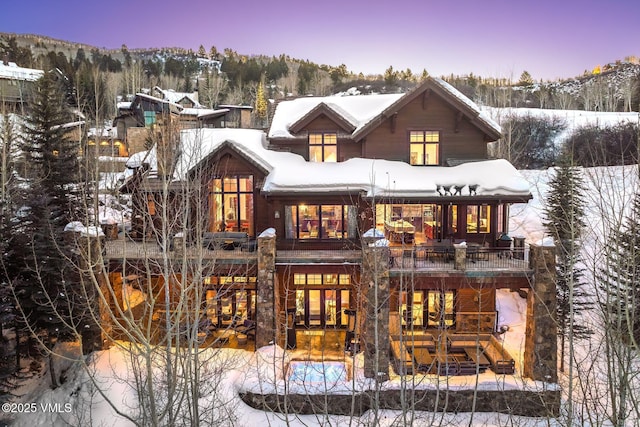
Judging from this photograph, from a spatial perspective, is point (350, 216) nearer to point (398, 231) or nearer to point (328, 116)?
point (398, 231)

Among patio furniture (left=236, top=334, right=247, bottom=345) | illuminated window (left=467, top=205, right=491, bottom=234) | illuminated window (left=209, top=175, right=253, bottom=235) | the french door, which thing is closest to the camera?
patio furniture (left=236, top=334, right=247, bottom=345)

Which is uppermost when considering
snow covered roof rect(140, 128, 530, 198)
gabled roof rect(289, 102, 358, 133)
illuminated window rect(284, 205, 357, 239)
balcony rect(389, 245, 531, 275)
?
gabled roof rect(289, 102, 358, 133)

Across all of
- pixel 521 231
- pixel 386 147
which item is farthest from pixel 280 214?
pixel 521 231

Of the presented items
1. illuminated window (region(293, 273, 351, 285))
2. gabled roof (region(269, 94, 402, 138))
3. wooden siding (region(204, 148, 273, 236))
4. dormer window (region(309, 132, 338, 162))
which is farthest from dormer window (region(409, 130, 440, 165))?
wooden siding (region(204, 148, 273, 236))

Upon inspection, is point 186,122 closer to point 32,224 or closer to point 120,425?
point 32,224

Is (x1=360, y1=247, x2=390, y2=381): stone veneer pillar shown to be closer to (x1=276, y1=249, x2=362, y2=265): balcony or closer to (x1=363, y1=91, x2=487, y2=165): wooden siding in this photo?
(x1=276, y1=249, x2=362, y2=265): balcony

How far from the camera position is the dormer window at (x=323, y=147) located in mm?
20391

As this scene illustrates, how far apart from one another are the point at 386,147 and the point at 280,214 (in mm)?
5939

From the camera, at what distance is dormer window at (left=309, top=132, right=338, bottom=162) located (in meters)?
20.4

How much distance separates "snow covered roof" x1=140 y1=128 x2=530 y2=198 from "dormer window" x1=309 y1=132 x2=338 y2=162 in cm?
64

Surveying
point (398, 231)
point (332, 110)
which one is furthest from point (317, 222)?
point (332, 110)

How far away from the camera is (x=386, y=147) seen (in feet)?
66.0

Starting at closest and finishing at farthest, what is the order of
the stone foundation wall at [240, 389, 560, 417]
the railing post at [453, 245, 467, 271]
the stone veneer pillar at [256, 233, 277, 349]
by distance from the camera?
the stone foundation wall at [240, 389, 560, 417], the railing post at [453, 245, 467, 271], the stone veneer pillar at [256, 233, 277, 349]

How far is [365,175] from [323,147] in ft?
9.95
